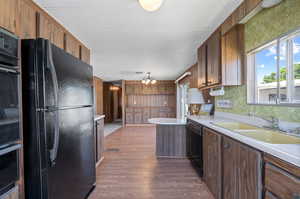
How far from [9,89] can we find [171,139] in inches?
112

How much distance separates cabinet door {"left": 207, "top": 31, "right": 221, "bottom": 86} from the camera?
252 centimetres

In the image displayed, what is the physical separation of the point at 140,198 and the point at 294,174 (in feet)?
5.56

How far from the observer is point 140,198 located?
207cm

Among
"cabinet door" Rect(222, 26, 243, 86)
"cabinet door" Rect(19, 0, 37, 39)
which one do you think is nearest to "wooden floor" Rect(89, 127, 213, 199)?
"cabinet door" Rect(222, 26, 243, 86)

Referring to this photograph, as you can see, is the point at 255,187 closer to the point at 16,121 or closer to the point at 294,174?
the point at 294,174

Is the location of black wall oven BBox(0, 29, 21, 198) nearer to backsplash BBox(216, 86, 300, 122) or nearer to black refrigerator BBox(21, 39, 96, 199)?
black refrigerator BBox(21, 39, 96, 199)

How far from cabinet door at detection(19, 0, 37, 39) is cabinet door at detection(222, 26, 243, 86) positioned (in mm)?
2411

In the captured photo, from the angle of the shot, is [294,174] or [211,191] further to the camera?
[211,191]

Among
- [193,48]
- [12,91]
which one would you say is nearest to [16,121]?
[12,91]

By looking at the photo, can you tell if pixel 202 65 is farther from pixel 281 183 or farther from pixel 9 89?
pixel 9 89

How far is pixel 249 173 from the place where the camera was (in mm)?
1277

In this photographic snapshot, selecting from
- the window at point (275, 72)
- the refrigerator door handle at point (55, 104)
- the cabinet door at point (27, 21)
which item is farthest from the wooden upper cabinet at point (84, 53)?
the window at point (275, 72)

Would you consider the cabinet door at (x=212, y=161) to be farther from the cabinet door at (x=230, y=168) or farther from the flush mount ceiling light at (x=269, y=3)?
the flush mount ceiling light at (x=269, y=3)

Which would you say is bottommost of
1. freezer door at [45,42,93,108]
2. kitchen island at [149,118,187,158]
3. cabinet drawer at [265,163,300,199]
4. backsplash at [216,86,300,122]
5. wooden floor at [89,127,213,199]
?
wooden floor at [89,127,213,199]
